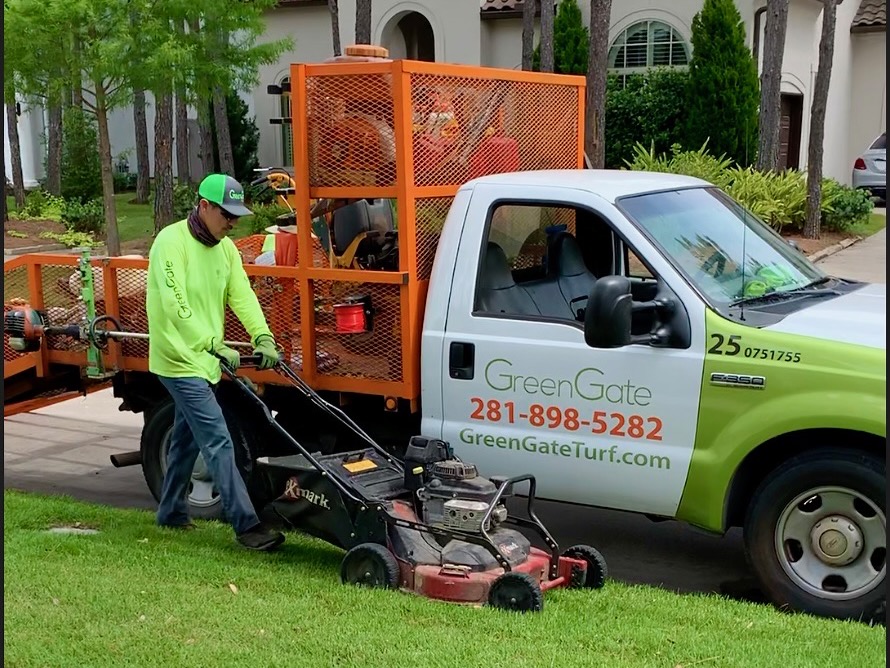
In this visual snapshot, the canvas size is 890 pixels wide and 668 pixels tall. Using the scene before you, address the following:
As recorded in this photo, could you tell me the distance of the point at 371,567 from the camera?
4.97 metres

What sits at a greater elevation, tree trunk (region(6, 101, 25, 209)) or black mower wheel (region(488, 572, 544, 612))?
tree trunk (region(6, 101, 25, 209))

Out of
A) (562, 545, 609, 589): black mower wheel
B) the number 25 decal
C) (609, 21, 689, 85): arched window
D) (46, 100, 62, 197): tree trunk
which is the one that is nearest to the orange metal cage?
(562, 545, 609, 589): black mower wheel

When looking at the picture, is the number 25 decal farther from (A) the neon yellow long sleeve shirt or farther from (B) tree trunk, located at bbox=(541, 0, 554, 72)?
(B) tree trunk, located at bbox=(541, 0, 554, 72)

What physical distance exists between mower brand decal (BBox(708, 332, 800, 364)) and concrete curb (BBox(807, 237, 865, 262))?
12.3 metres

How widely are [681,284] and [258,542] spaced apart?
2.47m

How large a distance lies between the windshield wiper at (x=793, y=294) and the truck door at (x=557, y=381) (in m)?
0.36

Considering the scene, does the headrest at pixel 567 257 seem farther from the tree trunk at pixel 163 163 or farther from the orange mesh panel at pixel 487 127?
the tree trunk at pixel 163 163

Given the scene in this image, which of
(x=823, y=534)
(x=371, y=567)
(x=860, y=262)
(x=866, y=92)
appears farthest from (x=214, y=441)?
(x=866, y=92)

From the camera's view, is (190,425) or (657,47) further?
(657,47)

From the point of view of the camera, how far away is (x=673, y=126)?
2297 centimetres

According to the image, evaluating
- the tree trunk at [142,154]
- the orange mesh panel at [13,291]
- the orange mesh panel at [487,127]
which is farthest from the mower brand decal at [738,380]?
the tree trunk at [142,154]

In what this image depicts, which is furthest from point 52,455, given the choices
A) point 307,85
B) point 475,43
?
point 475,43

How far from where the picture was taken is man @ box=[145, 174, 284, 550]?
557cm

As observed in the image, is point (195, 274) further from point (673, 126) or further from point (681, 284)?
point (673, 126)
